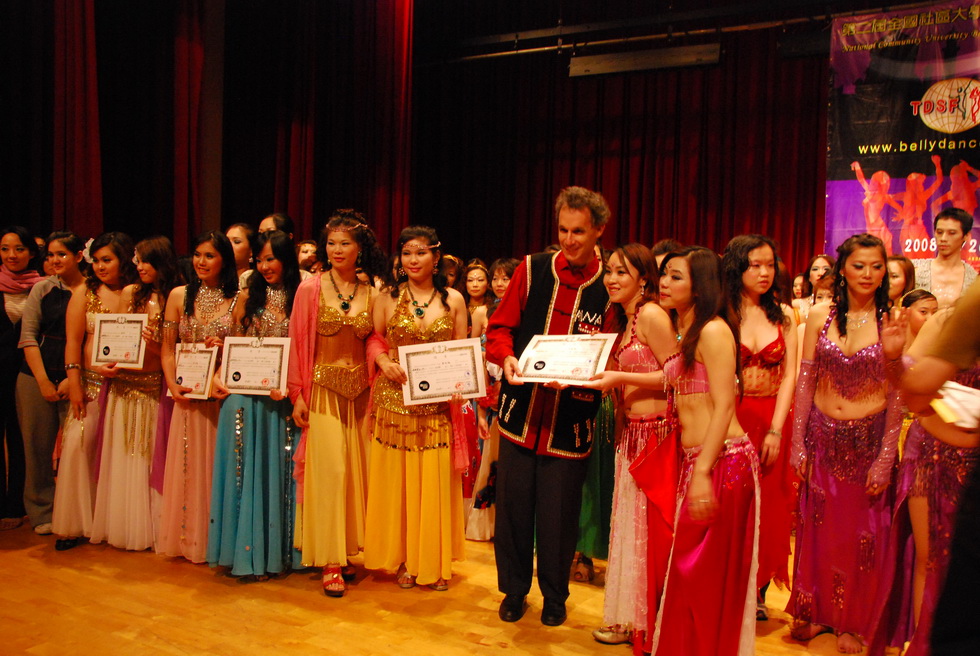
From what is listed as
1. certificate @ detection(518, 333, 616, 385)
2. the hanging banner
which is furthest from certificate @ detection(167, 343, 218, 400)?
the hanging banner

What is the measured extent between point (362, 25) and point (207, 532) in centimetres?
608

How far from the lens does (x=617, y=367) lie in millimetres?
3291

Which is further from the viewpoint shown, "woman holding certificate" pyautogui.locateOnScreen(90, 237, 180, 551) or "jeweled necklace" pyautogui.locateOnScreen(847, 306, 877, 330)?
"woman holding certificate" pyautogui.locateOnScreen(90, 237, 180, 551)

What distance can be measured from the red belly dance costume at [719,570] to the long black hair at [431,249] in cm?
155

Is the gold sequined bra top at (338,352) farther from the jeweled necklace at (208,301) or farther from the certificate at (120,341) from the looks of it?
the certificate at (120,341)

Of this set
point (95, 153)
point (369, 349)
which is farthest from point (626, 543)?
point (95, 153)

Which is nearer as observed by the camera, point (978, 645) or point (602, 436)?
point (978, 645)

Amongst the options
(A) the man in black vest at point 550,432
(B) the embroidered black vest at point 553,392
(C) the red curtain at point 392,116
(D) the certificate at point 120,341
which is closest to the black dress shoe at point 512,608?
(A) the man in black vest at point 550,432

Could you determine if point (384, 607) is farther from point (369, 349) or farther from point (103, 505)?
point (103, 505)

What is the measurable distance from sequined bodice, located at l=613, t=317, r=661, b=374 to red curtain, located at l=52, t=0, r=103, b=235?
4.54 metres

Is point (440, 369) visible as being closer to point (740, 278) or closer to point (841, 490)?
point (740, 278)

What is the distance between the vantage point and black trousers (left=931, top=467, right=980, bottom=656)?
102 cm

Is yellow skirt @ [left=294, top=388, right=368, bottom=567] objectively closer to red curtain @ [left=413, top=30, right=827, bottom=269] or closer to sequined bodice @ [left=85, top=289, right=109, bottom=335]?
sequined bodice @ [left=85, top=289, right=109, bottom=335]

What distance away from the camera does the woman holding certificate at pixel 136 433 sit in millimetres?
4199
